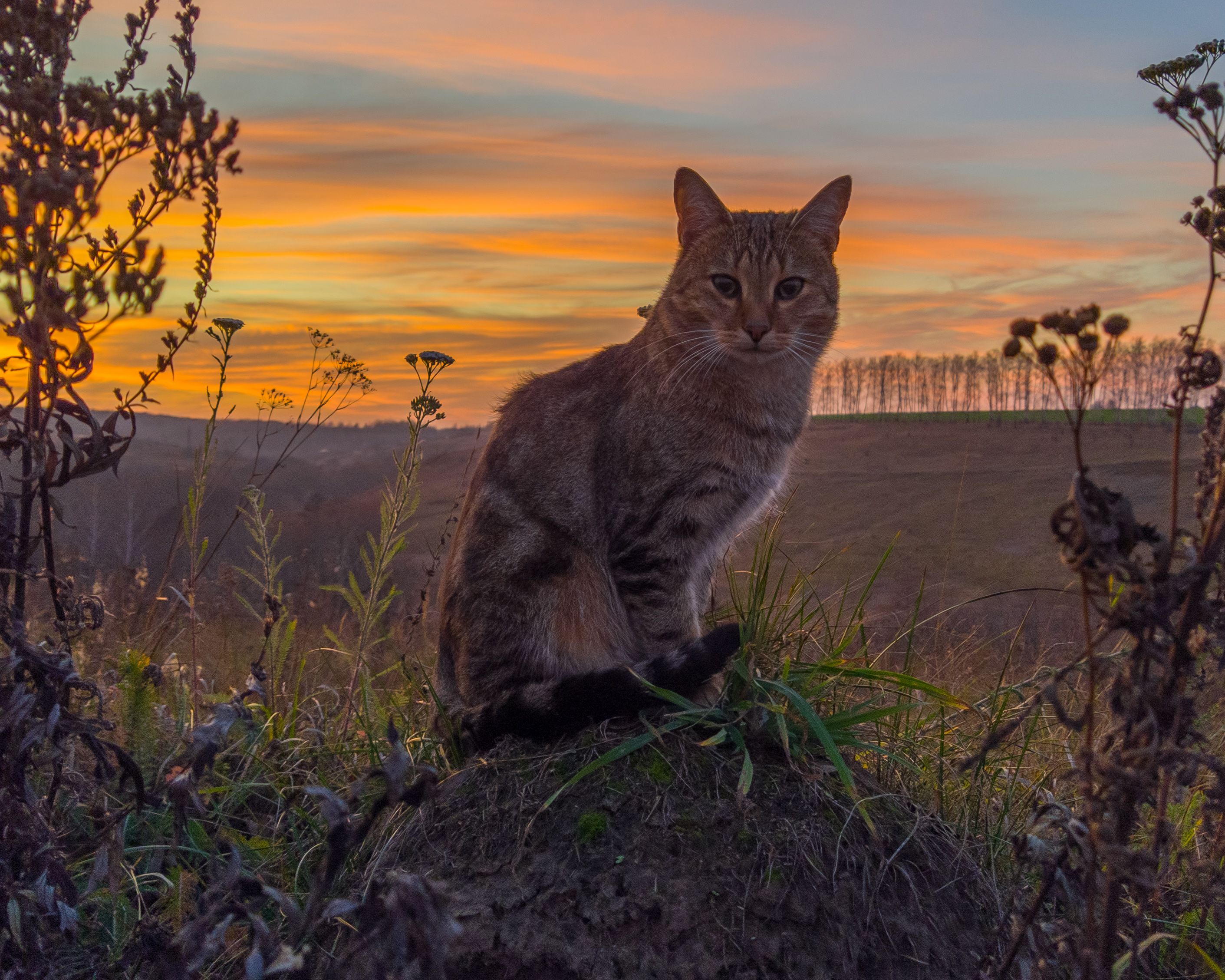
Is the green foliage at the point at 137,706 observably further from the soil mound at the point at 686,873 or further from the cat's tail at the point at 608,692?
the cat's tail at the point at 608,692

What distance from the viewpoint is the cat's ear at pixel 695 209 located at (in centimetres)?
421

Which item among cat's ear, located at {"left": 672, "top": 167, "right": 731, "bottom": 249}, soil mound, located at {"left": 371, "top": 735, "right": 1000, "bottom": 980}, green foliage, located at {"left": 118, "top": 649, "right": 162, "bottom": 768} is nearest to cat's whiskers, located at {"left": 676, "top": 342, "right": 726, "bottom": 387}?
cat's ear, located at {"left": 672, "top": 167, "right": 731, "bottom": 249}

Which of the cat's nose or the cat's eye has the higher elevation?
the cat's eye

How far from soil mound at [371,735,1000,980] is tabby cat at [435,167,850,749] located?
0.29 meters

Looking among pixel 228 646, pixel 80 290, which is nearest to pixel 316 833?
pixel 80 290

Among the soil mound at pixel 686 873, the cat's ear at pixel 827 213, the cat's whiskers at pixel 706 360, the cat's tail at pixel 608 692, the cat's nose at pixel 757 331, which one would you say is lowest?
the soil mound at pixel 686 873

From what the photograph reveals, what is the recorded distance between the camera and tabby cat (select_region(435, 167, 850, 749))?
3344 millimetres

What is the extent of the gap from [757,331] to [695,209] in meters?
0.80

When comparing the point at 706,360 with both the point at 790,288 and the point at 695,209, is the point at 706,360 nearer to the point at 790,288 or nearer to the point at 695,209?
the point at 790,288

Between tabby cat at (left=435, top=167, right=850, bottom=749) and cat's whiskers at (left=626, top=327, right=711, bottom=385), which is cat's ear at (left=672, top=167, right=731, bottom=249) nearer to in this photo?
tabby cat at (left=435, top=167, right=850, bottom=749)

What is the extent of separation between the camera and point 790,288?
13.7 ft

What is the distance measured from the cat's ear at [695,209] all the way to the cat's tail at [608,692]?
218cm

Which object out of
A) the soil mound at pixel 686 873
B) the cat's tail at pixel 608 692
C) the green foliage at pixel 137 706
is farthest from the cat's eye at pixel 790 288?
the green foliage at pixel 137 706

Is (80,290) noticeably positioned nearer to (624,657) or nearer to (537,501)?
(537,501)
